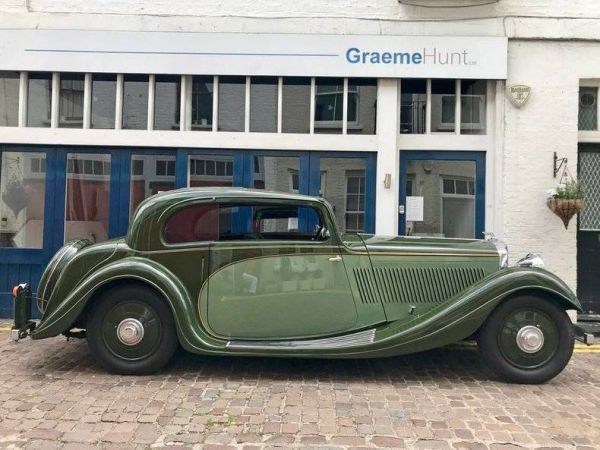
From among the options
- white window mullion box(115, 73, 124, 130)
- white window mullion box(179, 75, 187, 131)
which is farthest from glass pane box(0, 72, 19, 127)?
white window mullion box(179, 75, 187, 131)

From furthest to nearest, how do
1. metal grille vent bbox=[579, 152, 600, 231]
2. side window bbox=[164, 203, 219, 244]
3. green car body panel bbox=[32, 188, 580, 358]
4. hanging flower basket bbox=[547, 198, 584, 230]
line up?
metal grille vent bbox=[579, 152, 600, 231] → hanging flower basket bbox=[547, 198, 584, 230] → side window bbox=[164, 203, 219, 244] → green car body panel bbox=[32, 188, 580, 358]

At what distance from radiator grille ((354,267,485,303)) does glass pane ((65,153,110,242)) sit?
4434 mm

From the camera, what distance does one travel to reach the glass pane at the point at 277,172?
754 cm

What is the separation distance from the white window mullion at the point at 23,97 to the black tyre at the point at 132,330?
13.4 ft

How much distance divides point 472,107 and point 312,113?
7.64 feet

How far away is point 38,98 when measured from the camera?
7.65 m

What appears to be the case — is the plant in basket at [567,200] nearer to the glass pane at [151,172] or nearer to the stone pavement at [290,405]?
the stone pavement at [290,405]

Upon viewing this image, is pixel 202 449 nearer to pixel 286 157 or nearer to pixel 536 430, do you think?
pixel 536 430

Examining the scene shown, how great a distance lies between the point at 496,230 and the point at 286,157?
3.14 metres

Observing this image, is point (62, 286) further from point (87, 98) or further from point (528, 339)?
point (528, 339)

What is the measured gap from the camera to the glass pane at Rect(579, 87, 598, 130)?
24.8ft

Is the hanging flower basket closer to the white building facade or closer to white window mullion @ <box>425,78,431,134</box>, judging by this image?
the white building facade

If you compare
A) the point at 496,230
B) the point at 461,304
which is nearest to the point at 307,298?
the point at 461,304

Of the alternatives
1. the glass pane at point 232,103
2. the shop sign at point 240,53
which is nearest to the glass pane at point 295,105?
the shop sign at point 240,53
